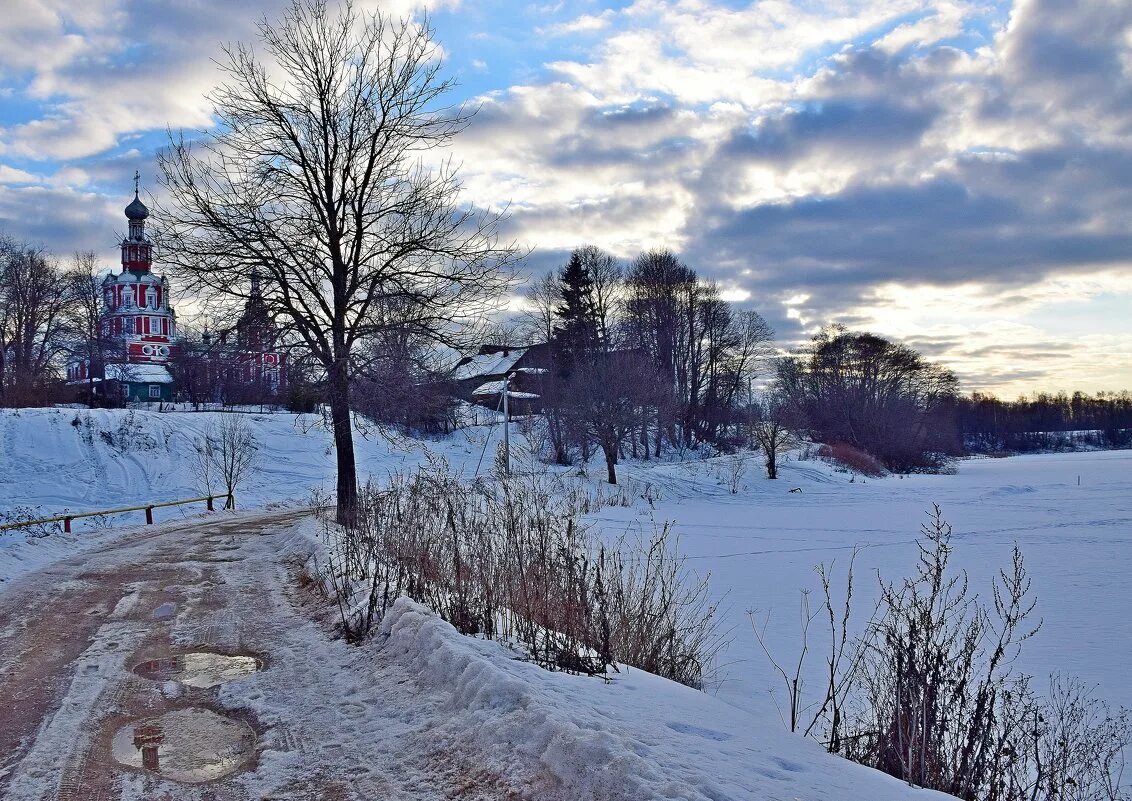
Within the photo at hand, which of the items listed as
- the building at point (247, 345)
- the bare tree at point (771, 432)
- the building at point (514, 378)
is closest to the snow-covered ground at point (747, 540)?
the bare tree at point (771, 432)

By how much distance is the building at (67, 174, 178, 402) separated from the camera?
5478cm

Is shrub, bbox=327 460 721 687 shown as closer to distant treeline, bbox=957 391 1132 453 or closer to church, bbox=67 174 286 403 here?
church, bbox=67 174 286 403

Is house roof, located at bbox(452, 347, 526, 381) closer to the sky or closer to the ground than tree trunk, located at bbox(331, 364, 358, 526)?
closer to the sky

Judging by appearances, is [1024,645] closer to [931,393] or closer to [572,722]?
[572,722]

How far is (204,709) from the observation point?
5188mm

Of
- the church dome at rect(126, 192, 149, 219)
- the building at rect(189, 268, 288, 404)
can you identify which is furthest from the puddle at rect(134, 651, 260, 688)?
the church dome at rect(126, 192, 149, 219)

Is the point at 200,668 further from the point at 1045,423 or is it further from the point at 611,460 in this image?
the point at 1045,423

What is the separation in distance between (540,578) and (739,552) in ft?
37.9

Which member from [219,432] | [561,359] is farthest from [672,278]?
[219,432]

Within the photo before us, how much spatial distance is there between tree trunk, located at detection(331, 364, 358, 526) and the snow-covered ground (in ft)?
5.17

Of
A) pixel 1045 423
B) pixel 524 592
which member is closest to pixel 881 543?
pixel 524 592

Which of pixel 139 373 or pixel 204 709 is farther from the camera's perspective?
pixel 139 373

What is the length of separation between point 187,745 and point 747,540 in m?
16.9

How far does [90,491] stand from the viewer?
28328 mm
